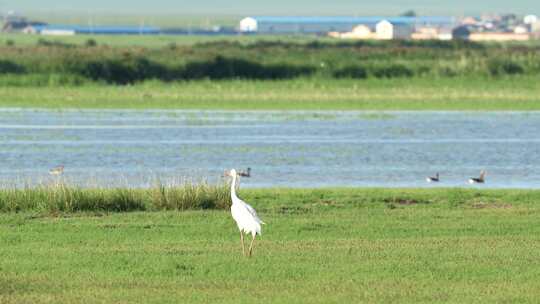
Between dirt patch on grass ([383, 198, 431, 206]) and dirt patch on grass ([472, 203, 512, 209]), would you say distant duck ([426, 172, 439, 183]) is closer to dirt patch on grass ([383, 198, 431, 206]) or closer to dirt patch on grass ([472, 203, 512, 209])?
dirt patch on grass ([383, 198, 431, 206])

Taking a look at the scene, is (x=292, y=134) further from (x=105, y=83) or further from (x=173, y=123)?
(x=105, y=83)

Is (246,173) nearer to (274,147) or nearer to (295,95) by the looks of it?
(274,147)

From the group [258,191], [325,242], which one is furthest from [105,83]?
[325,242]

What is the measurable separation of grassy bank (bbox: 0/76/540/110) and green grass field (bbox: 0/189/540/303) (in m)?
29.7

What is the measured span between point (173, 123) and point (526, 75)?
1038 inches

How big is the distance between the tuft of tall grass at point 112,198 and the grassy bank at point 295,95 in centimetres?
2867

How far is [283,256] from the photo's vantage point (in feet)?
47.6

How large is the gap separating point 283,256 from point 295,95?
39454 mm

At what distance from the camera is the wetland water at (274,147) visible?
27219mm

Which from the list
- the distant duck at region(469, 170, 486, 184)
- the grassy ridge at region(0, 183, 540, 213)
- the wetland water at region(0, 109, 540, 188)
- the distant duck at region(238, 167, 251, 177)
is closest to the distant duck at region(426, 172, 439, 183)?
the wetland water at region(0, 109, 540, 188)

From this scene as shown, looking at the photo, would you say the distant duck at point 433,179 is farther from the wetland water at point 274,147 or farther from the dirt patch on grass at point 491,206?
the dirt patch on grass at point 491,206

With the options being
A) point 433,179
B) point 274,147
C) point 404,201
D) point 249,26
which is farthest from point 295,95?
point 249,26

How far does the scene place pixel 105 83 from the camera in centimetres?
5828

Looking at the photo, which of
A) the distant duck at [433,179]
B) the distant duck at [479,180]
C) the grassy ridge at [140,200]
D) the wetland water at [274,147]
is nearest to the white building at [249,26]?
the wetland water at [274,147]
